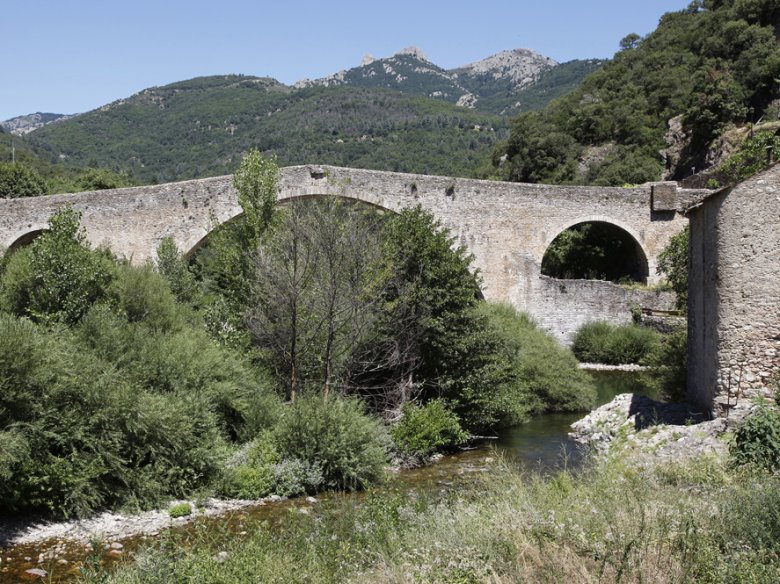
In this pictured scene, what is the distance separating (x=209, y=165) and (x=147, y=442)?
58.2 m

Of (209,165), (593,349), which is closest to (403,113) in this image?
(209,165)

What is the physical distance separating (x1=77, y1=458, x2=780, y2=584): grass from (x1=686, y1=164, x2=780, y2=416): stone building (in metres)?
2.72

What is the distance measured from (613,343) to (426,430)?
40.8 ft

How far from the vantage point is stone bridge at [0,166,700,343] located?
22.5m

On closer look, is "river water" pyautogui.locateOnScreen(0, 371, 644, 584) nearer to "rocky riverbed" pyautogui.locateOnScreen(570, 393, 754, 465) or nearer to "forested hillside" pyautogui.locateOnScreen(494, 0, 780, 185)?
"rocky riverbed" pyautogui.locateOnScreen(570, 393, 754, 465)

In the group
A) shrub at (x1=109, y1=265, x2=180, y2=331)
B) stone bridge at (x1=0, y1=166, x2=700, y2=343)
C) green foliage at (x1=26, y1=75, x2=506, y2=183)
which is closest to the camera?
shrub at (x1=109, y1=265, x2=180, y2=331)

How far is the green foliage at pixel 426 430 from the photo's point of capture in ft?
39.4

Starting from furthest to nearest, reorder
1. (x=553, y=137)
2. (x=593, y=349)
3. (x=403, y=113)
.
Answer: (x=403, y=113), (x=553, y=137), (x=593, y=349)

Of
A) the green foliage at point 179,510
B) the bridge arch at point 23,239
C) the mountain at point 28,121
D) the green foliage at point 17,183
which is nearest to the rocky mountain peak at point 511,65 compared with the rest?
the mountain at point 28,121

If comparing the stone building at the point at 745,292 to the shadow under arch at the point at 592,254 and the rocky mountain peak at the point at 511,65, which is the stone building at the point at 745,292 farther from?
the rocky mountain peak at the point at 511,65

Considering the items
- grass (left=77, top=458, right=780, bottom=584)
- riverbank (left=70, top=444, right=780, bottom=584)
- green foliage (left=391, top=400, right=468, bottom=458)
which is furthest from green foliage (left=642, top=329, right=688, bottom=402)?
grass (left=77, top=458, right=780, bottom=584)

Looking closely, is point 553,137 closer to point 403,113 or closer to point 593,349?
point 593,349

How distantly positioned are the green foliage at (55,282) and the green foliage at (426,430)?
571 centimetres

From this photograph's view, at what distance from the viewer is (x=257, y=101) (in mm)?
88688
